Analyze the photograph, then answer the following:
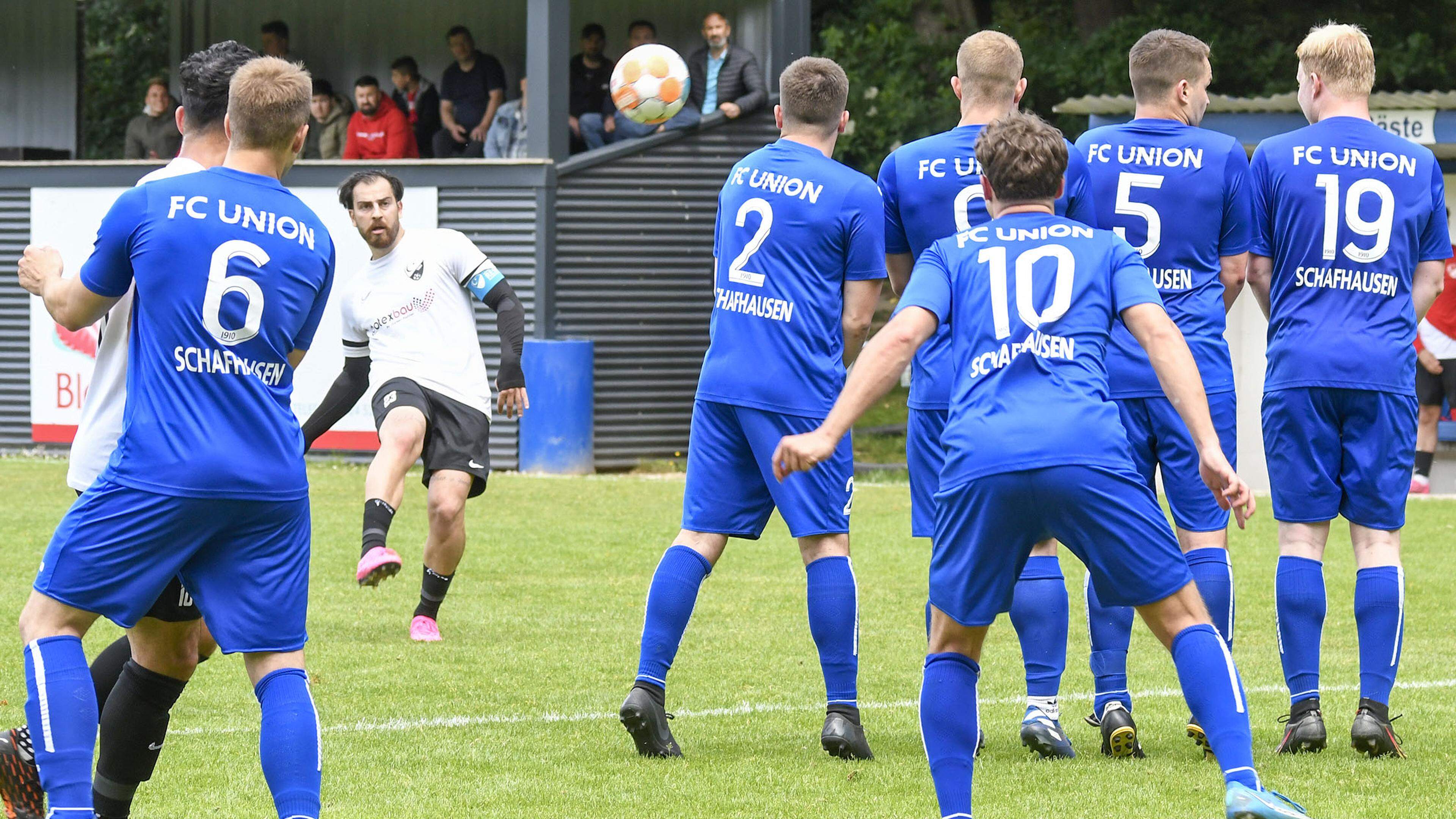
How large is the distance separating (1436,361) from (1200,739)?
9533mm

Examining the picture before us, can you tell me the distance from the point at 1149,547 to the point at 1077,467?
0.91 ft

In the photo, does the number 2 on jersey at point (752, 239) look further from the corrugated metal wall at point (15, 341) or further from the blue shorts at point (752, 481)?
the corrugated metal wall at point (15, 341)

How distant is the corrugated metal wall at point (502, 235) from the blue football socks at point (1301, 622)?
37.4ft

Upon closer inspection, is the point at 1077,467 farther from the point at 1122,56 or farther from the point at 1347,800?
the point at 1122,56

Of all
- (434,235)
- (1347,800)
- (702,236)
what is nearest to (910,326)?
(1347,800)

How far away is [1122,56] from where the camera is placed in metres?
23.1

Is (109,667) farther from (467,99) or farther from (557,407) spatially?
(467,99)

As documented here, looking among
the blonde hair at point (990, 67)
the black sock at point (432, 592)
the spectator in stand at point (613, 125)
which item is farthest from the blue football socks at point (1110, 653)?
the spectator in stand at point (613, 125)

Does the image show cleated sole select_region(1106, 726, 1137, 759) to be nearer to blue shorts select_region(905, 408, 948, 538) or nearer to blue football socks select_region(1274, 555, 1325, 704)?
blue football socks select_region(1274, 555, 1325, 704)

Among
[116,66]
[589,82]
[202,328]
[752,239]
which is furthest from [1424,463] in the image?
[116,66]

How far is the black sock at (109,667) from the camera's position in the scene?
493 cm

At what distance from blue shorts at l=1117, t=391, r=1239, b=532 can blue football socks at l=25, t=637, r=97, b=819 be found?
11.0 ft

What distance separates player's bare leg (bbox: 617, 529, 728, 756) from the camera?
5.76 meters

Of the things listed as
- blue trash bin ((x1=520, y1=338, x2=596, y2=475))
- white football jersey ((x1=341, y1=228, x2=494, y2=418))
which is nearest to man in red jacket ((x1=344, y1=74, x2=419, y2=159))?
blue trash bin ((x1=520, y1=338, x2=596, y2=475))
